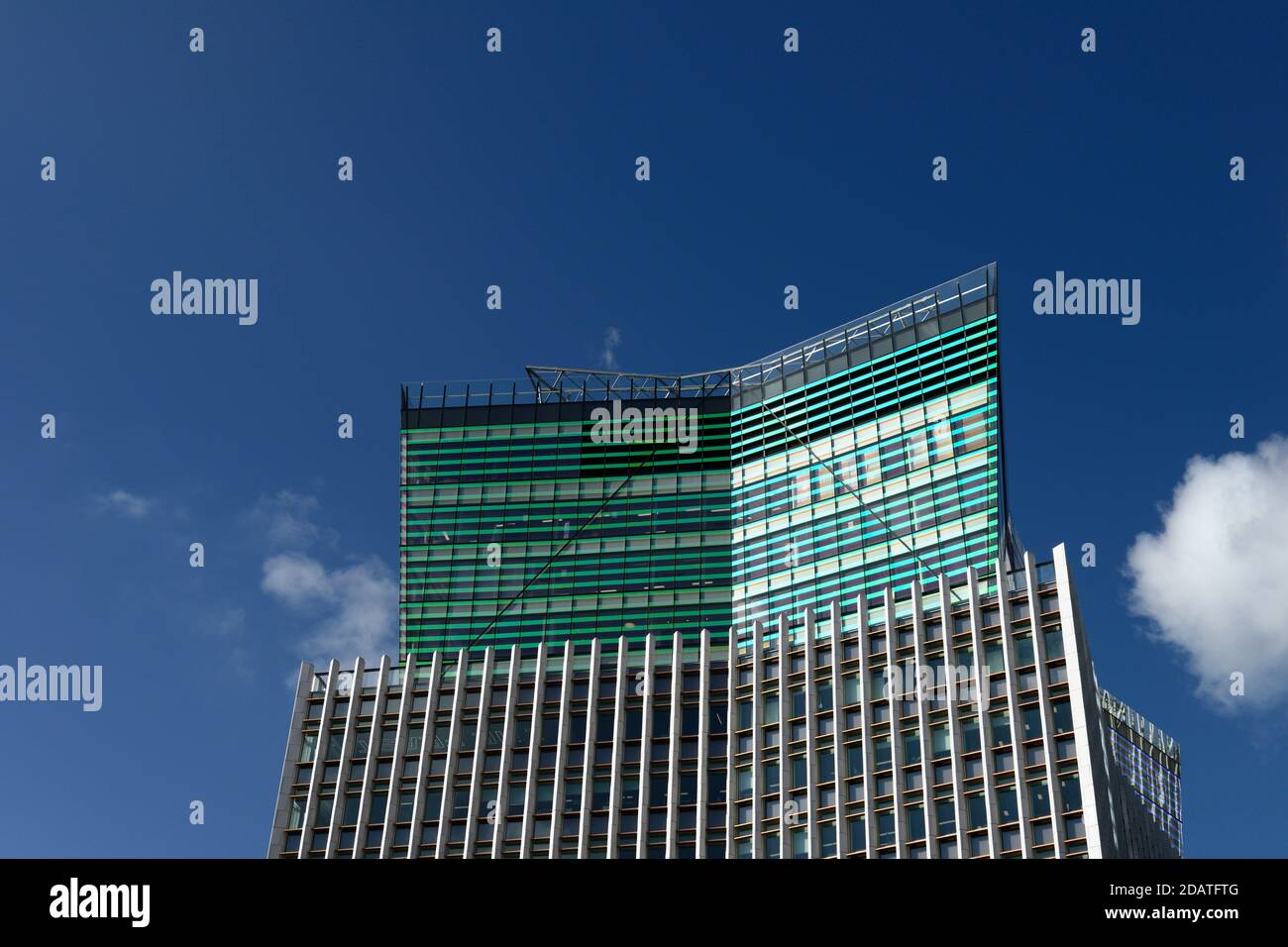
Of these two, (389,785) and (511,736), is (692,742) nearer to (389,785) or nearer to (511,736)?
(511,736)

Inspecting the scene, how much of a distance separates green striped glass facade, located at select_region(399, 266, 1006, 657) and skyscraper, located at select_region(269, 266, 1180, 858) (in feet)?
0.80

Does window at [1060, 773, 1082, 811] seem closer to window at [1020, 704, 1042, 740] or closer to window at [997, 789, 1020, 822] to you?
window at [997, 789, 1020, 822]

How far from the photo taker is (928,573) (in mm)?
107250

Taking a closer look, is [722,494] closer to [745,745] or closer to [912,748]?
[745,745]

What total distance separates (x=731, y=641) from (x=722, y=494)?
19095mm

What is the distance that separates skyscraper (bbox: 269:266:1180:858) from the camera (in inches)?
3595

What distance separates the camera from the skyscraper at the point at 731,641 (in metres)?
91.3

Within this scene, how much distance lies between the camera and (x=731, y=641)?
353ft

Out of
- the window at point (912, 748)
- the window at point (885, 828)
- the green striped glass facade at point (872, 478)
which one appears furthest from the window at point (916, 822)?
the green striped glass facade at point (872, 478)
